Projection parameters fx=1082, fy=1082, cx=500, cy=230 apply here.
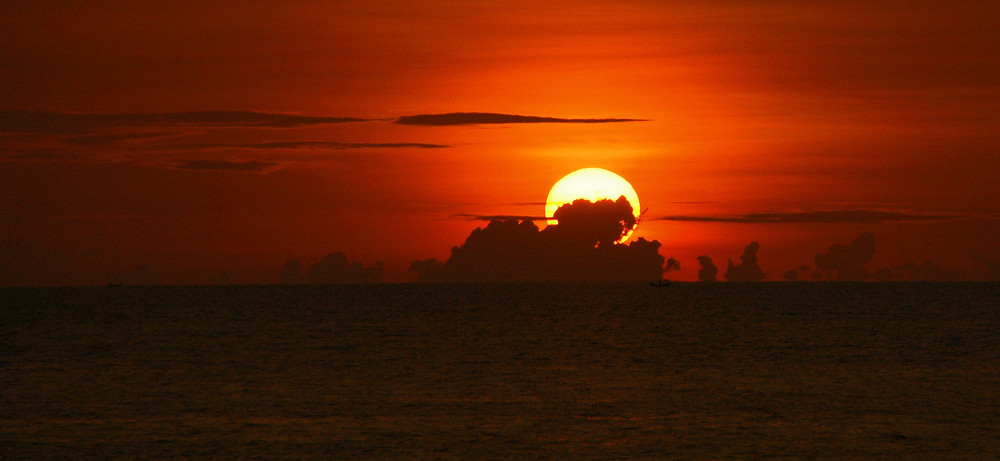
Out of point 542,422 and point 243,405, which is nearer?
point 542,422

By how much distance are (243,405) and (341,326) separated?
7675 centimetres

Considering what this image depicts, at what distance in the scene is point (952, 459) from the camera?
36.4m

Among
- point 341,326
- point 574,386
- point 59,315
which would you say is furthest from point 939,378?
point 59,315

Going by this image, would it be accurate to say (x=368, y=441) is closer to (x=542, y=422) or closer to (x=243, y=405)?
(x=542, y=422)

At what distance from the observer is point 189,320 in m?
143

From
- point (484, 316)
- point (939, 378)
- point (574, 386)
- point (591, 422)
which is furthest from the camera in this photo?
point (484, 316)

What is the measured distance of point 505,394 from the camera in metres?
55.2

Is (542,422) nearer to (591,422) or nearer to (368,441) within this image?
(591,422)

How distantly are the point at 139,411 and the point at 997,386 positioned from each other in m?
44.1

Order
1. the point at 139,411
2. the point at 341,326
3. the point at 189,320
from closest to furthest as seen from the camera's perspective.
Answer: the point at 139,411, the point at 341,326, the point at 189,320

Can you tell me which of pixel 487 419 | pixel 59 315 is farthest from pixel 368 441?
pixel 59 315

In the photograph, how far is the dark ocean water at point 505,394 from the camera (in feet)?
129

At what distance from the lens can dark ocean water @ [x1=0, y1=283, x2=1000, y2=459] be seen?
39.4 metres

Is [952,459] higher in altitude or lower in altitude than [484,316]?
lower
